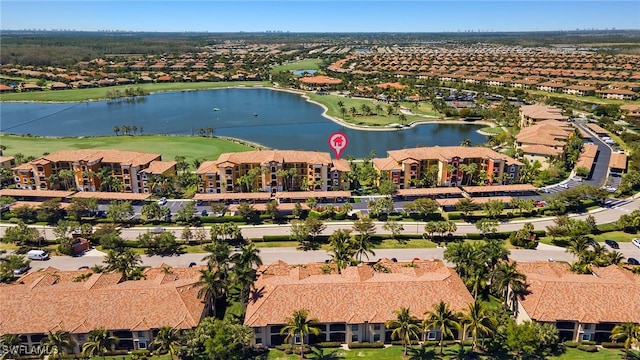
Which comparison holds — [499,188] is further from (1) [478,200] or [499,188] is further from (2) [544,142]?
(2) [544,142]

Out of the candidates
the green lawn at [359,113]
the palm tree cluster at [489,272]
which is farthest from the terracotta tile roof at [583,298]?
the green lawn at [359,113]

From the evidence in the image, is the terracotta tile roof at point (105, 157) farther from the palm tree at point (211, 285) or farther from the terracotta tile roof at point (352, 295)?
the terracotta tile roof at point (352, 295)

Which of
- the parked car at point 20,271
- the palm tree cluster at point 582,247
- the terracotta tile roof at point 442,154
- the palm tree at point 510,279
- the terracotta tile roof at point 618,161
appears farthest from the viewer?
the terracotta tile roof at point 618,161

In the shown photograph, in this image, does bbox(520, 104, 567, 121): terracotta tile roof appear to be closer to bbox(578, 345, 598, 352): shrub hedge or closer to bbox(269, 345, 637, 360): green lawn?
bbox(578, 345, 598, 352): shrub hedge

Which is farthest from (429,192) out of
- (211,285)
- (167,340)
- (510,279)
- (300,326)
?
(167,340)

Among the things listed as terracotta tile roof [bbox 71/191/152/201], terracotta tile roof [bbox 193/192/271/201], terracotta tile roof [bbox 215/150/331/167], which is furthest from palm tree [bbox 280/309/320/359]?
terracotta tile roof [bbox 71/191/152/201]
